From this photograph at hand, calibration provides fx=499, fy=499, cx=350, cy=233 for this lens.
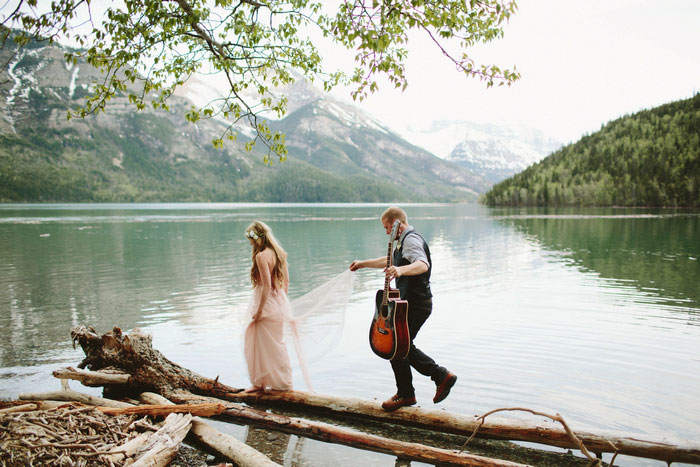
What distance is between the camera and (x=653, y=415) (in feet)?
26.8

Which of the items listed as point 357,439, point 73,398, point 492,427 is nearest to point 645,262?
point 492,427

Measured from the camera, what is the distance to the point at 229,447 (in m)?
5.43

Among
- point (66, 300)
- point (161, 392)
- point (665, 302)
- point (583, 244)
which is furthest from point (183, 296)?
point (583, 244)

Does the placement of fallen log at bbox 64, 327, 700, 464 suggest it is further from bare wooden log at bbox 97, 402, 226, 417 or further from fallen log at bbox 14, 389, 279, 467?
bare wooden log at bbox 97, 402, 226, 417

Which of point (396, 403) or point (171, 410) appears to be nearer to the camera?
point (171, 410)

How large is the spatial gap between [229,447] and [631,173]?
189 m

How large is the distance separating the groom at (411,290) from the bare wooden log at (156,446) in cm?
257

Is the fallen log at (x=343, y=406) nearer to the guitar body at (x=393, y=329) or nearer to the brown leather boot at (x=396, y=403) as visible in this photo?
the brown leather boot at (x=396, y=403)

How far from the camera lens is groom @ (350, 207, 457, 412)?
6039mm

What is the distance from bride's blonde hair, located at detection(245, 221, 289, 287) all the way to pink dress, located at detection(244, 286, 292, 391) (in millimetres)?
158

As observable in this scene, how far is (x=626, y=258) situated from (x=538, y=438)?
31012 mm

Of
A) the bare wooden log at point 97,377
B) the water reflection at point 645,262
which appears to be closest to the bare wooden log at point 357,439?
the bare wooden log at point 97,377

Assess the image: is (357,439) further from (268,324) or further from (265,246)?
(265,246)

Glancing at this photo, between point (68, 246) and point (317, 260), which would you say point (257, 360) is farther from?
point (68, 246)
